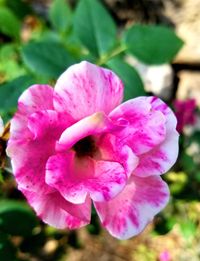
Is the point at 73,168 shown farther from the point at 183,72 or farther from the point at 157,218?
the point at 183,72

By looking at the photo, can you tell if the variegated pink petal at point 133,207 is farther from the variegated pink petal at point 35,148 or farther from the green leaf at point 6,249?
the green leaf at point 6,249

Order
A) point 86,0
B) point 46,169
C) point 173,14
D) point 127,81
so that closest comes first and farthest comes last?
point 46,169, point 127,81, point 86,0, point 173,14

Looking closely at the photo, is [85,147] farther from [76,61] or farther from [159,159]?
[76,61]

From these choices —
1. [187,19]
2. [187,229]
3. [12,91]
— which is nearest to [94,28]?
[12,91]

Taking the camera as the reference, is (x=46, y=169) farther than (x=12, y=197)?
No

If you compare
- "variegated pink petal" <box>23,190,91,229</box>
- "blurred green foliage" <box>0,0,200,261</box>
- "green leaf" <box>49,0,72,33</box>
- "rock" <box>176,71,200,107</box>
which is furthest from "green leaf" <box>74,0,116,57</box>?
"rock" <box>176,71,200,107</box>

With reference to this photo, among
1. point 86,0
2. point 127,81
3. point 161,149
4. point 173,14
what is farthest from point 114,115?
point 173,14

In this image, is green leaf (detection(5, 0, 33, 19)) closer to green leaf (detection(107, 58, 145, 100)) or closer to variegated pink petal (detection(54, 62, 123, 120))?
green leaf (detection(107, 58, 145, 100))
